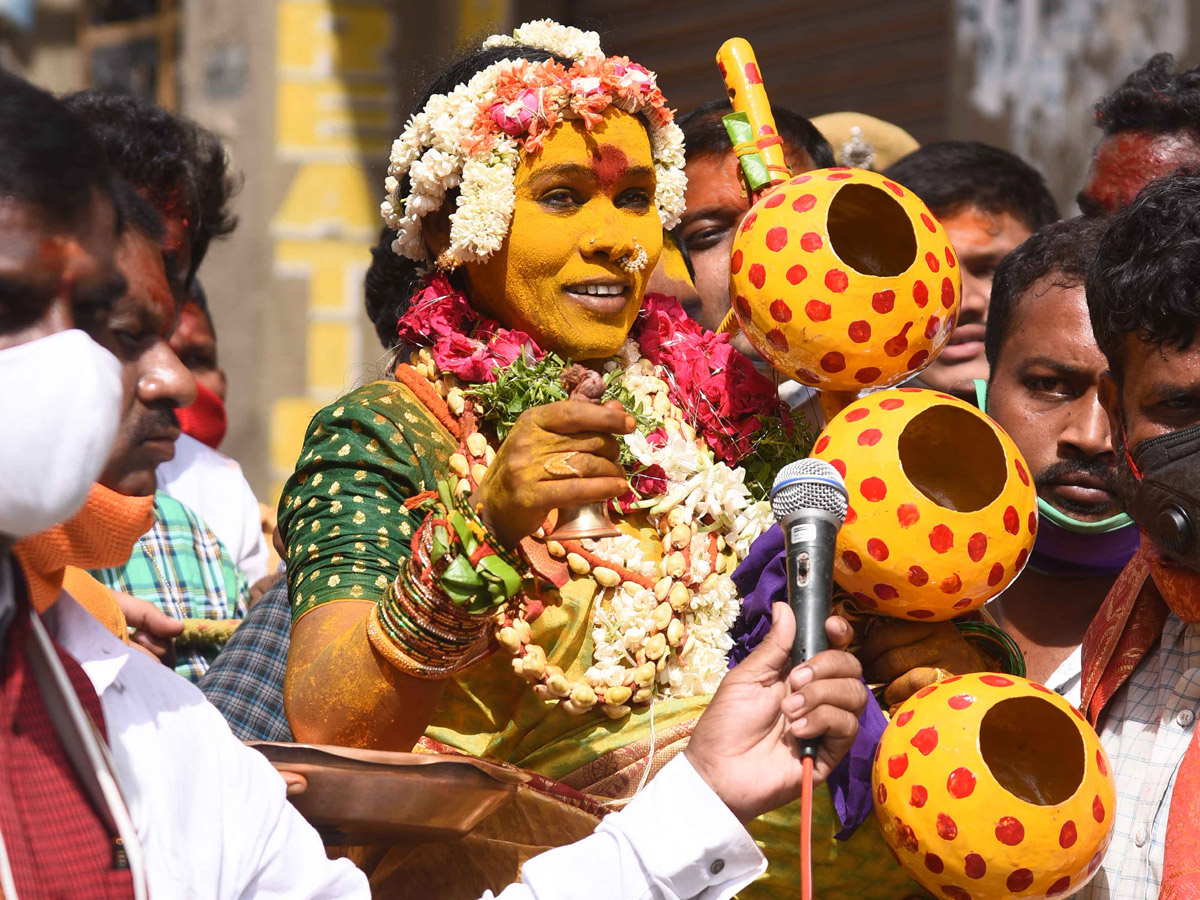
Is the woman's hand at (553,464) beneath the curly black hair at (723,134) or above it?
beneath

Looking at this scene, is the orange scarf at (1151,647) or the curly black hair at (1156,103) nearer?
the orange scarf at (1151,647)

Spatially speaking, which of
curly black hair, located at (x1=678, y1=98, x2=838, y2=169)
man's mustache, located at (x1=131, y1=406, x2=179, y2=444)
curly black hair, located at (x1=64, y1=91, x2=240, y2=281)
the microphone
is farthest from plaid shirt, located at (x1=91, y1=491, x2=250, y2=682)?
the microphone

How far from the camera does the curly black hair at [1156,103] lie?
3.57 metres

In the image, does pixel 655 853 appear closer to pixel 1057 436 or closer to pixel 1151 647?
pixel 1151 647

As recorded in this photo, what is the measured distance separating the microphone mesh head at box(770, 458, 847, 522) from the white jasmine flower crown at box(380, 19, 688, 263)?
2.96 feet

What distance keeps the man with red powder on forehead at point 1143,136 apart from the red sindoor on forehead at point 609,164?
1.40 metres

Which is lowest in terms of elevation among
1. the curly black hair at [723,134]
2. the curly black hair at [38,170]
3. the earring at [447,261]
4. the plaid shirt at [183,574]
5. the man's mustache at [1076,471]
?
the plaid shirt at [183,574]

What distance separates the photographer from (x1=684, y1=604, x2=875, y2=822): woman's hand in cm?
187

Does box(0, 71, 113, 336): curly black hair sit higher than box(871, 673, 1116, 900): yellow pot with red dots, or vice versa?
box(0, 71, 113, 336): curly black hair

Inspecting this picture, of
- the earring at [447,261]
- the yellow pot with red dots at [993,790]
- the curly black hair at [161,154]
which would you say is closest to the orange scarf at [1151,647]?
the yellow pot with red dots at [993,790]

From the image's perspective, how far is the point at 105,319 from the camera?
1.52 m

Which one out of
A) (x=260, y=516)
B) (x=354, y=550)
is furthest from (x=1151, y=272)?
(x=260, y=516)

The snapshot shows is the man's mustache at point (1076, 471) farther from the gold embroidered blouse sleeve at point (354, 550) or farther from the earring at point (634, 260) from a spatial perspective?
the gold embroidered blouse sleeve at point (354, 550)

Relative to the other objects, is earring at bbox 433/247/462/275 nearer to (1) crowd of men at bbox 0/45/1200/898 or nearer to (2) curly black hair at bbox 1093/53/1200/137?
(1) crowd of men at bbox 0/45/1200/898
